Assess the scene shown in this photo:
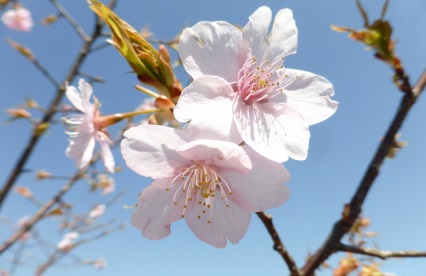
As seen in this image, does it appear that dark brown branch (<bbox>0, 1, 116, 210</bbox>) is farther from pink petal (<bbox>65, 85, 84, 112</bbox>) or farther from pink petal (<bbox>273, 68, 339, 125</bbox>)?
pink petal (<bbox>273, 68, 339, 125</bbox>)

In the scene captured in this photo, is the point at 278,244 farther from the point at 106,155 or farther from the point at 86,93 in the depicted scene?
the point at 86,93

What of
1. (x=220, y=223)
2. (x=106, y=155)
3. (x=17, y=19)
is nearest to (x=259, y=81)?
(x=220, y=223)

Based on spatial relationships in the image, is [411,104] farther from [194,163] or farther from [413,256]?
[194,163]

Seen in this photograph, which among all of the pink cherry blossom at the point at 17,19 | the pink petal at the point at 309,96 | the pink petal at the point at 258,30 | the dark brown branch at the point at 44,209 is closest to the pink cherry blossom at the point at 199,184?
the pink petal at the point at 309,96

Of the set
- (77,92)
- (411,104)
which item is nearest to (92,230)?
(77,92)

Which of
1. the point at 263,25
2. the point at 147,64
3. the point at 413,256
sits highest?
the point at 263,25

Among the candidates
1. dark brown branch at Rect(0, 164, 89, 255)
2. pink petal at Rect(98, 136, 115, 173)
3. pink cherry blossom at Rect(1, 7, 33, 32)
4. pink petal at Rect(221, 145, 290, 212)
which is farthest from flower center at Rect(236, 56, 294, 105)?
pink cherry blossom at Rect(1, 7, 33, 32)

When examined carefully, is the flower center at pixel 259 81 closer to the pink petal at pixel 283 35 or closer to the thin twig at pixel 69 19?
the pink petal at pixel 283 35
